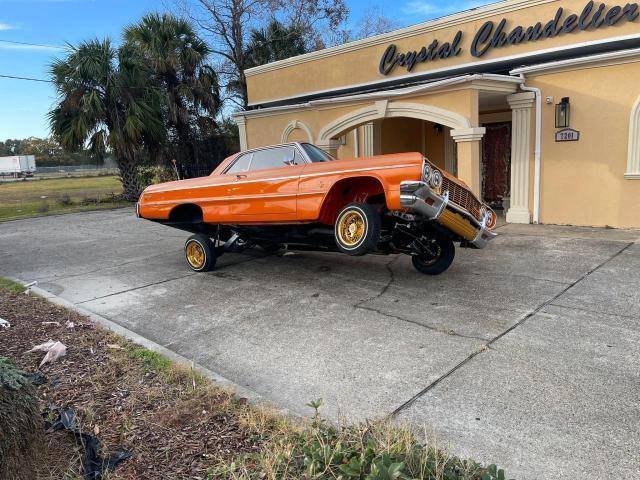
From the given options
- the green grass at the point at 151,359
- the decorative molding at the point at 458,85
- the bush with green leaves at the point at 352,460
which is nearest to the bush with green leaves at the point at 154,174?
the decorative molding at the point at 458,85

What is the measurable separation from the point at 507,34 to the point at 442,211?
291 inches

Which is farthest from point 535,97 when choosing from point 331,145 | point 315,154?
point 315,154

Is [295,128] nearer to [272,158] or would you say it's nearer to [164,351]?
[272,158]

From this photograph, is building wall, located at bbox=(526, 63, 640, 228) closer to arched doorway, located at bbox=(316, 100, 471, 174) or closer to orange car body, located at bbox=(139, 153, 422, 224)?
arched doorway, located at bbox=(316, 100, 471, 174)

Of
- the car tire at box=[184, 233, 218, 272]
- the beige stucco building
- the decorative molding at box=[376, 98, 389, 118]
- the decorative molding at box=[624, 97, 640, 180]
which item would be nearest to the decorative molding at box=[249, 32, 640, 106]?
the beige stucco building

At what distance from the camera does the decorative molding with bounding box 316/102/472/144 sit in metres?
10.1

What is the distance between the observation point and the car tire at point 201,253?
7840 mm

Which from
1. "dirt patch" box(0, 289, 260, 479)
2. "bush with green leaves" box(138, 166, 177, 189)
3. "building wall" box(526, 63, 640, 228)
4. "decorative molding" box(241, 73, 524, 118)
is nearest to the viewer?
"dirt patch" box(0, 289, 260, 479)

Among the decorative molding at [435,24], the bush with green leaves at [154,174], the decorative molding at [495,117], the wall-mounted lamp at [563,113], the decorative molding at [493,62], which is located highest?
the decorative molding at [435,24]

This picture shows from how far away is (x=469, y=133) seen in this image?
985 cm

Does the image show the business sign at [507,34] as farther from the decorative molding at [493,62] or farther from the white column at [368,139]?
the white column at [368,139]

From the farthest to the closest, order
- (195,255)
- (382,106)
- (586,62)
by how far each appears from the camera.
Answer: (382,106) → (586,62) → (195,255)

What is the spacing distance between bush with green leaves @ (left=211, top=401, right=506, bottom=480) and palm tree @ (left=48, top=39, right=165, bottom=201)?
57.7ft

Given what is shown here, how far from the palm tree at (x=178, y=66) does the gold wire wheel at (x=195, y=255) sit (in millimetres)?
13693
